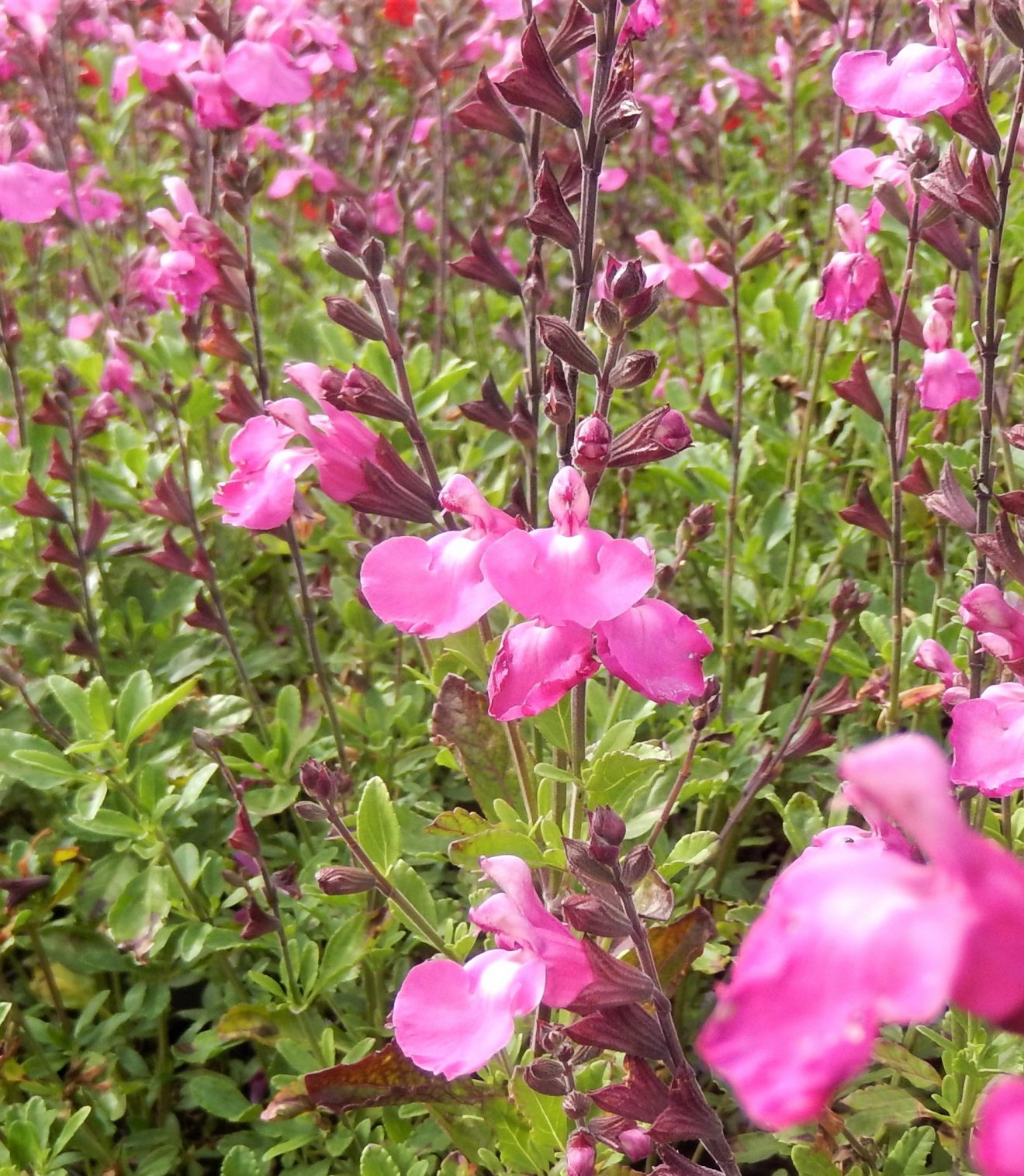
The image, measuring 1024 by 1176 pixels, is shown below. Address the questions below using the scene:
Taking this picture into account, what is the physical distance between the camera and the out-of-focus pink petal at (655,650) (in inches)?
36.4

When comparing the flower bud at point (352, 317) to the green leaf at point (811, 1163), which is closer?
the green leaf at point (811, 1163)

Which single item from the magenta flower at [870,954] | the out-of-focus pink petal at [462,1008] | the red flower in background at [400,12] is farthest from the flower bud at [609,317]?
the red flower in background at [400,12]

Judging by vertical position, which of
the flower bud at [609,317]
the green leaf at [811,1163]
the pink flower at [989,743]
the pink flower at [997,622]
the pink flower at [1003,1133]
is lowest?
the green leaf at [811,1163]

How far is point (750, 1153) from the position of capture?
54.4 inches

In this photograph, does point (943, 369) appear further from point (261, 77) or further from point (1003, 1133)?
point (1003, 1133)

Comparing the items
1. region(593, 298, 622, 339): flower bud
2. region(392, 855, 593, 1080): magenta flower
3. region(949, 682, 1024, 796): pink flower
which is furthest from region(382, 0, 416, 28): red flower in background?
region(392, 855, 593, 1080): magenta flower

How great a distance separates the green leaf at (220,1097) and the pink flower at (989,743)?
1.04 m

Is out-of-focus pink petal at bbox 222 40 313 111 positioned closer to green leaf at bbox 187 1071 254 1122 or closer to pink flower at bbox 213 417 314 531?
pink flower at bbox 213 417 314 531

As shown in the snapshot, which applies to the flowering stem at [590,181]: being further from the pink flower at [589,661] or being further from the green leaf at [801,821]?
the green leaf at [801,821]

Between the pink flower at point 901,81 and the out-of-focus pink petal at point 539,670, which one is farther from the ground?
the pink flower at point 901,81

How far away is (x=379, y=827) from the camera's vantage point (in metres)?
1.24

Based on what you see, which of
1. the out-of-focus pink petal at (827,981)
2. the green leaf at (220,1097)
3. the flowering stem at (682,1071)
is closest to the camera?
the out-of-focus pink petal at (827,981)

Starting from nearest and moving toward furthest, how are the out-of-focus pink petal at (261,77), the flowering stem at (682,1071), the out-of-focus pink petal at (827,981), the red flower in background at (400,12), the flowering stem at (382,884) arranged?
the out-of-focus pink petal at (827,981) < the flowering stem at (682,1071) < the flowering stem at (382,884) < the out-of-focus pink petal at (261,77) < the red flower in background at (400,12)

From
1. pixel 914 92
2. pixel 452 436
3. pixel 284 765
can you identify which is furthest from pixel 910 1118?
pixel 452 436
